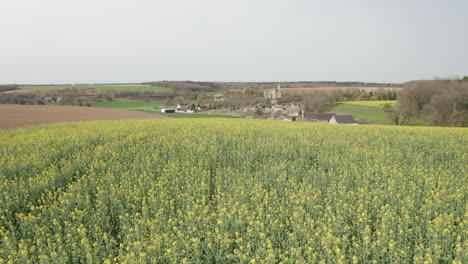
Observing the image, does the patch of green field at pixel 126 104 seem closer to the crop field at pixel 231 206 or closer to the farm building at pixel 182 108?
the farm building at pixel 182 108

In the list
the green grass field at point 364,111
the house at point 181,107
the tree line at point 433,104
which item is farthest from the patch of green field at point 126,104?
the tree line at point 433,104

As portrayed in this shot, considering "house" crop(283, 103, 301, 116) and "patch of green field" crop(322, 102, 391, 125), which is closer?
"patch of green field" crop(322, 102, 391, 125)

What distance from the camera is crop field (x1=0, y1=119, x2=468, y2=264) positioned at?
15.6 ft

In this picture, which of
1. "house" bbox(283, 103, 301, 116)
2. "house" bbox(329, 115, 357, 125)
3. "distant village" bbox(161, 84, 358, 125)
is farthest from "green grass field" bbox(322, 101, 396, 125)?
"house" bbox(283, 103, 301, 116)

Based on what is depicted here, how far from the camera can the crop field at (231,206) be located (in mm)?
4762

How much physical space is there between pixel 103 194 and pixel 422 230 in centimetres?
741

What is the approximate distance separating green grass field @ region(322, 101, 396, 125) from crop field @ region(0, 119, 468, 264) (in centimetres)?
5364

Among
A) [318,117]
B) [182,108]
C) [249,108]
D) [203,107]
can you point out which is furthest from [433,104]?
[182,108]

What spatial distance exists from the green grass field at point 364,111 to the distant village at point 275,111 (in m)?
4.91

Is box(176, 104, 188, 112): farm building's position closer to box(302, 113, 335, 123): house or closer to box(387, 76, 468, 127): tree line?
box(302, 113, 335, 123): house

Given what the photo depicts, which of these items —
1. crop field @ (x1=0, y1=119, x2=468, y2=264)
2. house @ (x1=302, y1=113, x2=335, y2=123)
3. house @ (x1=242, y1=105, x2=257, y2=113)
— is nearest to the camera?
crop field @ (x1=0, y1=119, x2=468, y2=264)

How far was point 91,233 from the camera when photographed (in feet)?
21.0

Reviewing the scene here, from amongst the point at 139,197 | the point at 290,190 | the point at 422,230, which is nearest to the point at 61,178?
the point at 139,197

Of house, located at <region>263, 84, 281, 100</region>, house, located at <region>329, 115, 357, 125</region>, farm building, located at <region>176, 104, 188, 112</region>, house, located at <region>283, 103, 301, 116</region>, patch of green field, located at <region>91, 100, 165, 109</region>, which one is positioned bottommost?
house, located at <region>329, 115, 357, 125</region>
